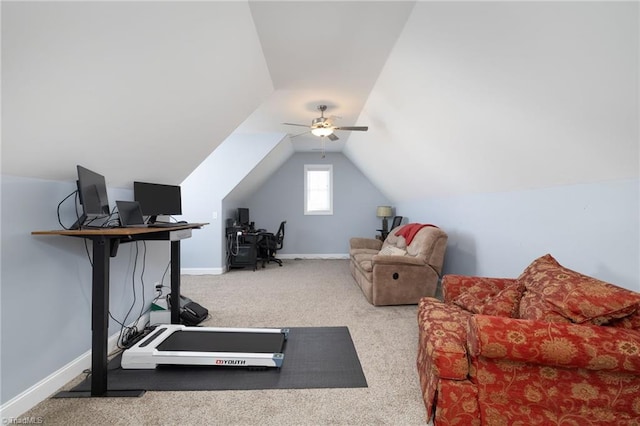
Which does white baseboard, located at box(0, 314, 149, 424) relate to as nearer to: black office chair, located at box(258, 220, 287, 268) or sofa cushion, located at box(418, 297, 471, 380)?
sofa cushion, located at box(418, 297, 471, 380)

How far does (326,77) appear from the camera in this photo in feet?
10.6

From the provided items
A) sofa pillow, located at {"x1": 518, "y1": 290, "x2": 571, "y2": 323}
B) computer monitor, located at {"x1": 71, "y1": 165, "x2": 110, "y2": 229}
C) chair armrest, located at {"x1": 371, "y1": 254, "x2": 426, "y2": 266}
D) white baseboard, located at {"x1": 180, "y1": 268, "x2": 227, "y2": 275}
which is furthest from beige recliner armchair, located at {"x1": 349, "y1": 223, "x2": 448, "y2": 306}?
white baseboard, located at {"x1": 180, "y1": 268, "x2": 227, "y2": 275}

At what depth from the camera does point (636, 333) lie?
133cm

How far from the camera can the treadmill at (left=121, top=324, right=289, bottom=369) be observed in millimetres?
2209

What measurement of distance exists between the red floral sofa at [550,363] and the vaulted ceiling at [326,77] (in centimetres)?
96

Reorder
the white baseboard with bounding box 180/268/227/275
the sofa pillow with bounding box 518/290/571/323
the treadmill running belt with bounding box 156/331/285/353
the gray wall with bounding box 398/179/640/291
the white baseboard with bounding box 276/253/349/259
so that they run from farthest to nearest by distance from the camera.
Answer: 1. the white baseboard with bounding box 276/253/349/259
2. the white baseboard with bounding box 180/268/227/275
3. the treadmill running belt with bounding box 156/331/285/353
4. the gray wall with bounding box 398/179/640/291
5. the sofa pillow with bounding box 518/290/571/323

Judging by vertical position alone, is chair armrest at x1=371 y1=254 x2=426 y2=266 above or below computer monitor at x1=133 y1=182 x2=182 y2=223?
below

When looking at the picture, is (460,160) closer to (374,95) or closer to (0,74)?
(374,95)

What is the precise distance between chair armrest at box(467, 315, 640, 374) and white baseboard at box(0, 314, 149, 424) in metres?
2.64

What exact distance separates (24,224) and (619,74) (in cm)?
345

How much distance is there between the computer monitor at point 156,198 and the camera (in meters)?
2.94

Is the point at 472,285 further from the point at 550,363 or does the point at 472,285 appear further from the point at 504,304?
the point at 550,363

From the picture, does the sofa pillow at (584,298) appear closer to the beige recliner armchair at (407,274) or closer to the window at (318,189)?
the beige recliner armchair at (407,274)

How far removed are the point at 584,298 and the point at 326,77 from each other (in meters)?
2.92
